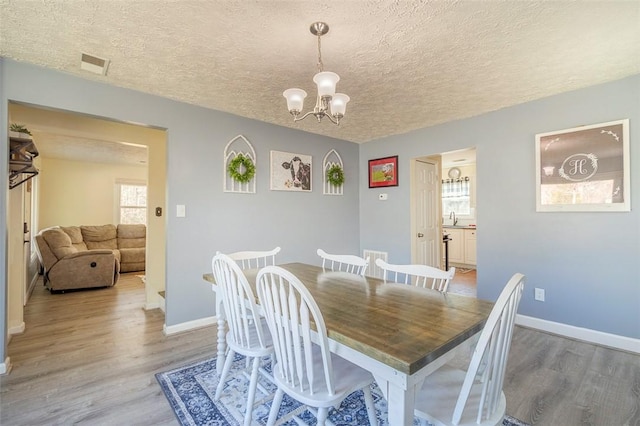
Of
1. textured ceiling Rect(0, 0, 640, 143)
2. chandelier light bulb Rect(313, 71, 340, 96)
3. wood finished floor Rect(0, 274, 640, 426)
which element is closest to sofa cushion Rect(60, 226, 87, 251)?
wood finished floor Rect(0, 274, 640, 426)

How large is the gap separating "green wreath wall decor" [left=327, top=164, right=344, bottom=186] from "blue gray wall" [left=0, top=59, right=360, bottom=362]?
0.18 metres

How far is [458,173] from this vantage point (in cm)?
685

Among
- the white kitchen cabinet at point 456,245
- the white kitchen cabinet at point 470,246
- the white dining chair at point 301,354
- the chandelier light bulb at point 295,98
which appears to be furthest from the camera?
the white kitchen cabinet at point 456,245

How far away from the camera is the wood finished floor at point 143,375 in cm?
171

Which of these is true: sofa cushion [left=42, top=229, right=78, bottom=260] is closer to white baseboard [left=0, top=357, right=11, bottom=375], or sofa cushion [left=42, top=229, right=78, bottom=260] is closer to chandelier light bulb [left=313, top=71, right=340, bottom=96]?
white baseboard [left=0, top=357, right=11, bottom=375]

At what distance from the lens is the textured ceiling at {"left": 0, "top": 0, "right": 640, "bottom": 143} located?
164cm

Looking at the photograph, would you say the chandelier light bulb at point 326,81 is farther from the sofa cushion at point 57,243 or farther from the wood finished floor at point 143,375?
the sofa cushion at point 57,243

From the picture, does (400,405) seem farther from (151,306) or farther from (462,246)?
(462,246)

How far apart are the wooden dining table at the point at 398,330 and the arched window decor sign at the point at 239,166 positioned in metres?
1.96

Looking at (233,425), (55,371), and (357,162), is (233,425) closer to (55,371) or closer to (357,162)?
(55,371)

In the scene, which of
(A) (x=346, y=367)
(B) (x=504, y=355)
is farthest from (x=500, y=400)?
(A) (x=346, y=367)

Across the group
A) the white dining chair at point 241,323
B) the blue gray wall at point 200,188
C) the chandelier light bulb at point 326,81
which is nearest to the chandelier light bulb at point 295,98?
the chandelier light bulb at point 326,81

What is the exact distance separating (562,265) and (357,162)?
292 cm

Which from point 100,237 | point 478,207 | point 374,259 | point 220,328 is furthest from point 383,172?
point 100,237
